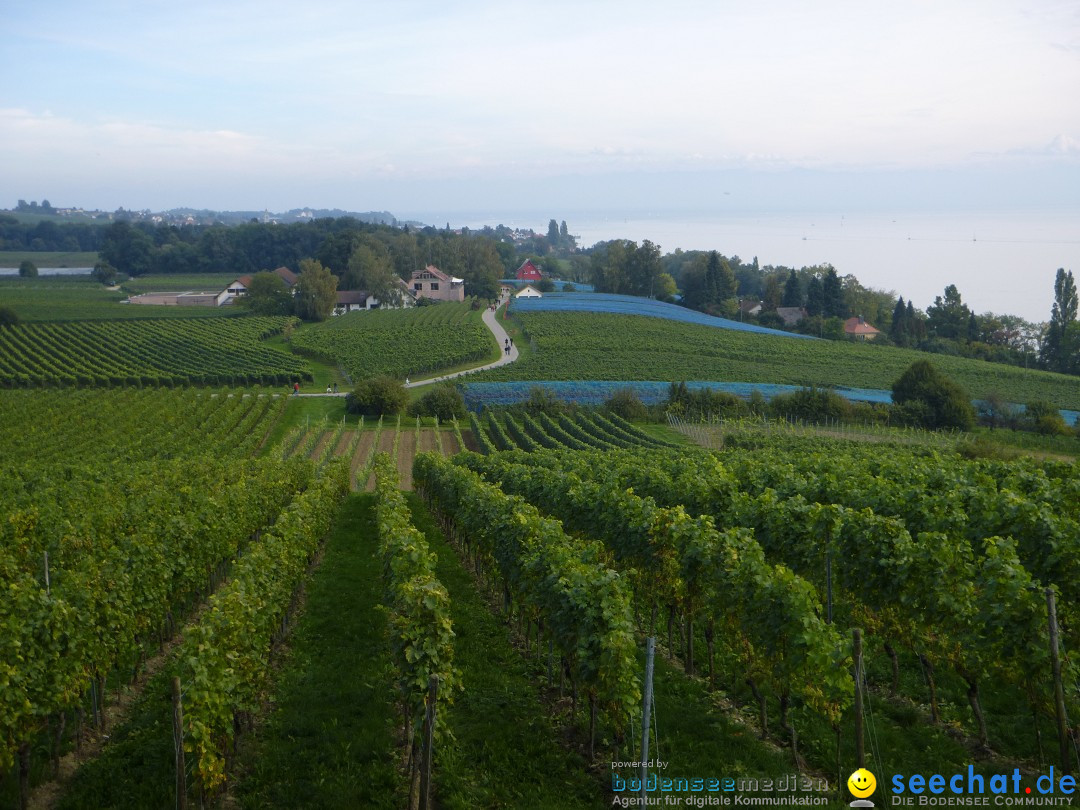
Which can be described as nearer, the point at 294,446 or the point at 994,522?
the point at 994,522

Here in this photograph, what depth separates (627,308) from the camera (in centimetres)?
8938

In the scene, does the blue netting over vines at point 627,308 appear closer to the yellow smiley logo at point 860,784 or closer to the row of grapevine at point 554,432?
the row of grapevine at point 554,432

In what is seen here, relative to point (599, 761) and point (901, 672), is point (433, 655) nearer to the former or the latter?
point (599, 761)

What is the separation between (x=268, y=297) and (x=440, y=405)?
51478mm

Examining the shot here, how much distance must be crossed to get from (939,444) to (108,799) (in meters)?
36.9

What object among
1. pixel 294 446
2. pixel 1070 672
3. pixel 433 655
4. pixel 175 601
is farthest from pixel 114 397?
pixel 1070 672

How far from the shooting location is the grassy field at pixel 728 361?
59.1 metres

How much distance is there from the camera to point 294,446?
135 ft

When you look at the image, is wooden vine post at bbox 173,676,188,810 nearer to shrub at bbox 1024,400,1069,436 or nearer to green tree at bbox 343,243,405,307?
shrub at bbox 1024,400,1069,436

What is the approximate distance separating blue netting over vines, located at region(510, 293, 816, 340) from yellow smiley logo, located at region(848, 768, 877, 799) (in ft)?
239

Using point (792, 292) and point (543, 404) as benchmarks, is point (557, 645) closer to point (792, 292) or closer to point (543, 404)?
point (543, 404)

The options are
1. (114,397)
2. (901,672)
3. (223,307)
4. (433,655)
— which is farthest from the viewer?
(223,307)

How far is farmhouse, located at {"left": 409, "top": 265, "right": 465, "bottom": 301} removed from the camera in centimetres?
10856

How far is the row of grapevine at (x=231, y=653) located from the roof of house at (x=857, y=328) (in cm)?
8062
